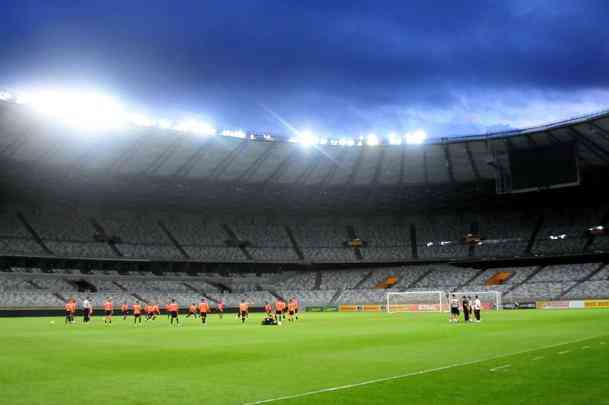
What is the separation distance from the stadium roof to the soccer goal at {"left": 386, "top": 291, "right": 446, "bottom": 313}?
14614 millimetres

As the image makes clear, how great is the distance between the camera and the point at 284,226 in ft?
277

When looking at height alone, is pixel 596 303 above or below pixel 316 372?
above

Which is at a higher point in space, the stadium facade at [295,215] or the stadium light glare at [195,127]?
the stadium light glare at [195,127]

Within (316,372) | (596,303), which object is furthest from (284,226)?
(316,372)

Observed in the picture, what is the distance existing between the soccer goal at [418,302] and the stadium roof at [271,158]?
14.6m

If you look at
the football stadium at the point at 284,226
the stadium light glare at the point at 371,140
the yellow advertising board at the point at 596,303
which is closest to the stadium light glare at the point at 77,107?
the football stadium at the point at 284,226

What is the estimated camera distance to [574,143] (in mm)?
56969

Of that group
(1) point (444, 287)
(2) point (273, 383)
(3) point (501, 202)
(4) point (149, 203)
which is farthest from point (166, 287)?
(2) point (273, 383)

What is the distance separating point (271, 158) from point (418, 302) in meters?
21.9

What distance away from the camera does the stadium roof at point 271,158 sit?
54.6m

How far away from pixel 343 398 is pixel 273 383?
222cm

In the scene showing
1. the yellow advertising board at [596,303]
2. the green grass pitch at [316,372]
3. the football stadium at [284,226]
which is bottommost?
the green grass pitch at [316,372]

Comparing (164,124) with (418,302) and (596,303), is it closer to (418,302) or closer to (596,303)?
(418,302)

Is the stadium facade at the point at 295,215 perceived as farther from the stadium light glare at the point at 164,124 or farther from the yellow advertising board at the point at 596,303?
the yellow advertising board at the point at 596,303
